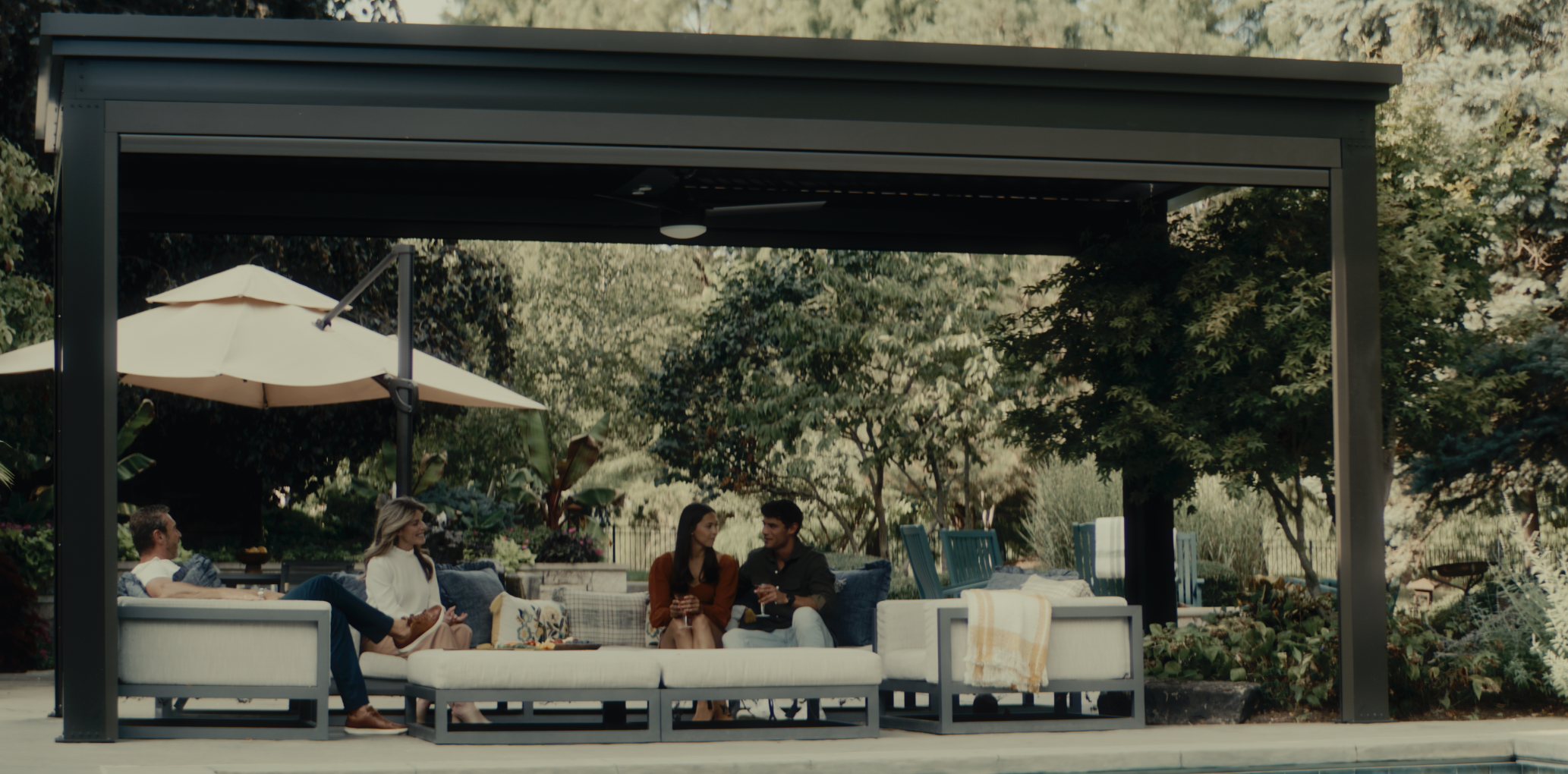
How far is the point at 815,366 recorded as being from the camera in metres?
18.1

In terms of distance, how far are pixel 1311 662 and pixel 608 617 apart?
11.6 ft

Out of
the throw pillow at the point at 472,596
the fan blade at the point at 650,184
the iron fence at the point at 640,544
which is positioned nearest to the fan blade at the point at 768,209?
the fan blade at the point at 650,184

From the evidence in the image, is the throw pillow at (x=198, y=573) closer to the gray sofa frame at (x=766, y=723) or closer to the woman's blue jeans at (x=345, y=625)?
the woman's blue jeans at (x=345, y=625)

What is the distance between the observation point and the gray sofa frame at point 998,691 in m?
6.46

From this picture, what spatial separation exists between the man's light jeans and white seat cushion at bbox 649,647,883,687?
1.85 feet

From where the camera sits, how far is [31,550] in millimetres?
11289

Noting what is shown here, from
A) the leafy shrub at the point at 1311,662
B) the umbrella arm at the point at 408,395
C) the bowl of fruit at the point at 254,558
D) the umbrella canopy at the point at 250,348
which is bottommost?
the leafy shrub at the point at 1311,662

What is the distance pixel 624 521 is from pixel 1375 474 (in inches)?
790

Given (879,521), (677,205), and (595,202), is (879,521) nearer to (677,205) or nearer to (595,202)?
(595,202)

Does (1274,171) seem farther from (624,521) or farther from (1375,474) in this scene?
(624,521)

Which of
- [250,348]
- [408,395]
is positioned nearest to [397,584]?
[408,395]

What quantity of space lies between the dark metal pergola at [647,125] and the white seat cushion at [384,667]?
117cm

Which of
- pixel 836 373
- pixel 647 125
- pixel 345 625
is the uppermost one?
pixel 647 125

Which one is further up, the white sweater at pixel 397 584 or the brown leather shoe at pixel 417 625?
the white sweater at pixel 397 584
